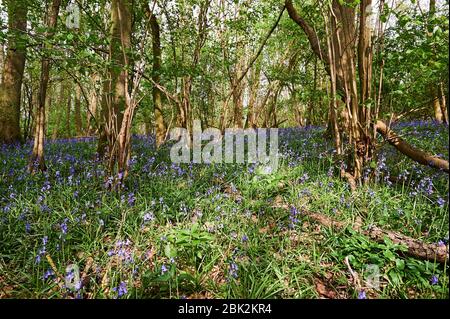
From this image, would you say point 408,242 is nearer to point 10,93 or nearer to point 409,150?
point 409,150

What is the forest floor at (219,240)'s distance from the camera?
2.13 meters

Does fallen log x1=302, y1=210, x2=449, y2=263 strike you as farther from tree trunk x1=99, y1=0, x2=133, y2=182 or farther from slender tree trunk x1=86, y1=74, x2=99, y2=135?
slender tree trunk x1=86, y1=74, x2=99, y2=135

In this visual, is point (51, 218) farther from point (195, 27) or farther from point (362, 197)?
point (195, 27)

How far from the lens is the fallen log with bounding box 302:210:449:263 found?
2.19 meters

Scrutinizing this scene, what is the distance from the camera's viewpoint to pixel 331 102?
445cm

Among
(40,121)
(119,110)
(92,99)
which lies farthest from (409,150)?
(92,99)

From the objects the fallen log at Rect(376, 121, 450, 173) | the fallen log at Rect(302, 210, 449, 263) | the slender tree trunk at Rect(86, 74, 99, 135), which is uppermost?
the slender tree trunk at Rect(86, 74, 99, 135)

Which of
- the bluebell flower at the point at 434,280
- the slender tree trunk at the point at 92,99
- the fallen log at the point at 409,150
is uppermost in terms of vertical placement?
the slender tree trunk at the point at 92,99

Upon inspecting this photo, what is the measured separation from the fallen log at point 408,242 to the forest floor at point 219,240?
0.19 ft

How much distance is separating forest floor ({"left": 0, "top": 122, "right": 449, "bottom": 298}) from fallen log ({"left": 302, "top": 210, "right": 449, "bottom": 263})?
6 cm

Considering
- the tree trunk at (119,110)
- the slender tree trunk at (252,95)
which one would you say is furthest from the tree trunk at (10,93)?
the slender tree trunk at (252,95)

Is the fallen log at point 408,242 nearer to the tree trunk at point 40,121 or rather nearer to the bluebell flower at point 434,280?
the bluebell flower at point 434,280

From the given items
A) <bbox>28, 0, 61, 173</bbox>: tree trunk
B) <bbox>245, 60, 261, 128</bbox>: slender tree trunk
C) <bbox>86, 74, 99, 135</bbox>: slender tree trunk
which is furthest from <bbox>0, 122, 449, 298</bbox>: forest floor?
<bbox>245, 60, 261, 128</bbox>: slender tree trunk
